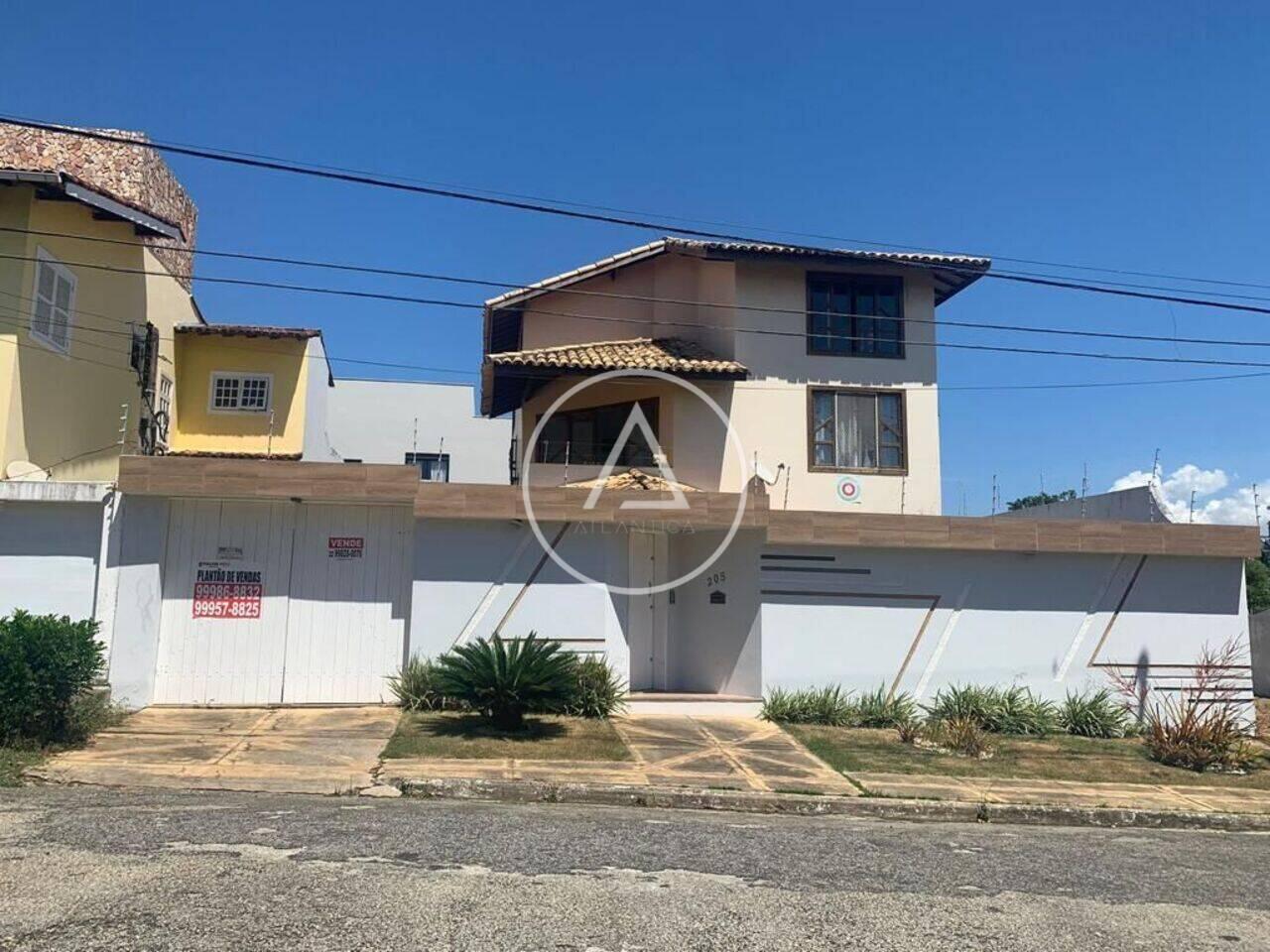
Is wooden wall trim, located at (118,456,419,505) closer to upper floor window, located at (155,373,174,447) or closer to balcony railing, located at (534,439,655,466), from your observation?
balcony railing, located at (534,439,655,466)

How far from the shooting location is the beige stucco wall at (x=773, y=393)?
1731 centimetres

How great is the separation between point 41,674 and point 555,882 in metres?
6.35

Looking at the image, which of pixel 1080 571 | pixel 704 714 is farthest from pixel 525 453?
pixel 1080 571

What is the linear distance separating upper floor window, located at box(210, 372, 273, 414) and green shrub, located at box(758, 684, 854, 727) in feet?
43.8

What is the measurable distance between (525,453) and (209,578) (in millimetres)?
6512

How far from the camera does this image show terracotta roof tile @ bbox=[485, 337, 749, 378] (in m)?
16.8

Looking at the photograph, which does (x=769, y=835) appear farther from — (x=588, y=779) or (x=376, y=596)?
(x=376, y=596)

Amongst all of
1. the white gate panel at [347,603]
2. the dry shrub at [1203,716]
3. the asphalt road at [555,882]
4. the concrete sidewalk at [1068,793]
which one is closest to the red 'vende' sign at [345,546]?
the white gate panel at [347,603]

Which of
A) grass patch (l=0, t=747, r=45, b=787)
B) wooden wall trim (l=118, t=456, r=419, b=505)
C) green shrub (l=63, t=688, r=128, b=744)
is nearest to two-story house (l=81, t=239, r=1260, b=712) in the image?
wooden wall trim (l=118, t=456, r=419, b=505)

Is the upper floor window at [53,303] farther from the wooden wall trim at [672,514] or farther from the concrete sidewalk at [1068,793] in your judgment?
the concrete sidewalk at [1068,793]

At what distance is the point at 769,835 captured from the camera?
7.61 meters

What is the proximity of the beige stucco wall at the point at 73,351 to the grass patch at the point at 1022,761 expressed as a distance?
10688mm

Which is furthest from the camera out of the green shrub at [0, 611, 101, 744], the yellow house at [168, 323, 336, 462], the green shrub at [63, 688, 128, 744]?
A: the yellow house at [168, 323, 336, 462]

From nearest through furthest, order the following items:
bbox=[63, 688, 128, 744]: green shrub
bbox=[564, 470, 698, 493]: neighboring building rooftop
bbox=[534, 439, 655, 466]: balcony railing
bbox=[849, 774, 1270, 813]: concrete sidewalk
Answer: bbox=[849, 774, 1270, 813]: concrete sidewalk, bbox=[63, 688, 128, 744]: green shrub, bbox=[564, 470, 698, 493]: neighboring building rooftop, bbox=[534, 439, 655, 466]: balcony railing
